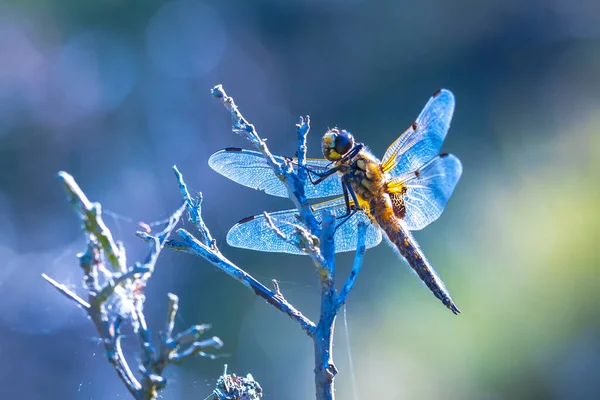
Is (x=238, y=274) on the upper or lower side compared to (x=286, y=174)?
lower

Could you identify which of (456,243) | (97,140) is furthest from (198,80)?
(456,243)

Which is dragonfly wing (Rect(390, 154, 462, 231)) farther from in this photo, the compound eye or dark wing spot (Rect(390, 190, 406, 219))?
the compound eye

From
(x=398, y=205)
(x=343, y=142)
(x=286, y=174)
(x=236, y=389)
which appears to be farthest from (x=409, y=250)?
(x=236, y=389)

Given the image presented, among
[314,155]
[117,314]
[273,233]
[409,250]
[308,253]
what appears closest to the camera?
[117,314]

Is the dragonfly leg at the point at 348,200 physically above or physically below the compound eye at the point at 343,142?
below

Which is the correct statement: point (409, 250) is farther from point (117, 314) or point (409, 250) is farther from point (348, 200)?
point (117, 314)

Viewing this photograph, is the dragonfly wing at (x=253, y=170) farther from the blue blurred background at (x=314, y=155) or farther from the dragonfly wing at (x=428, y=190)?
the blue blurred background at (x=314, y=155)

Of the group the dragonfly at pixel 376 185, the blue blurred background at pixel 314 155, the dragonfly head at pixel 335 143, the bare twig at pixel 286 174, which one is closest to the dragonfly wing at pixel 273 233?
the dragonfly at pixel 376 185

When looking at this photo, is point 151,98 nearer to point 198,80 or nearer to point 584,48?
point 198,80
